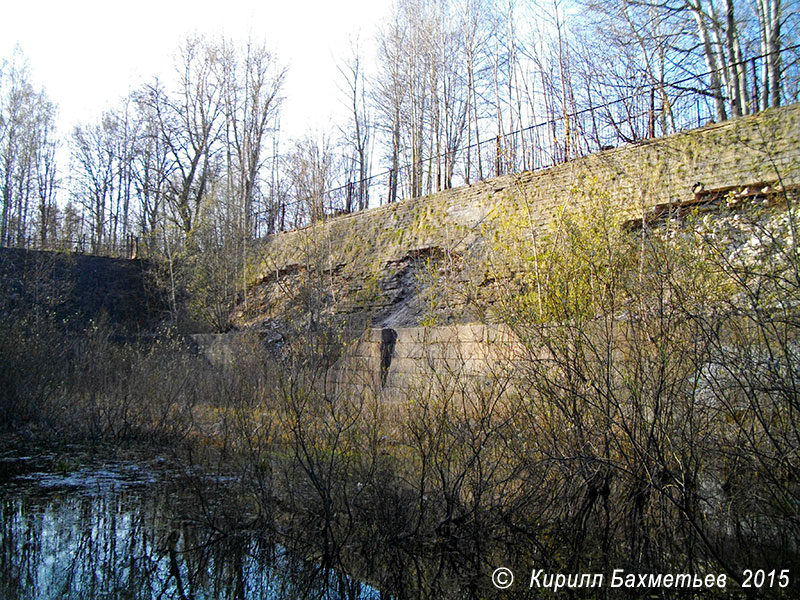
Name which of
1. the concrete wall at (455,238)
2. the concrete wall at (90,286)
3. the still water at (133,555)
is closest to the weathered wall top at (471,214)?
the concrete wall at (455,238)

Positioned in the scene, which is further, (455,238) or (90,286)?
(90,286)

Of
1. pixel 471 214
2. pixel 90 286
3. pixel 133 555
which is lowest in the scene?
pixel 133 555

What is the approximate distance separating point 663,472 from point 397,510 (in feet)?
5.84

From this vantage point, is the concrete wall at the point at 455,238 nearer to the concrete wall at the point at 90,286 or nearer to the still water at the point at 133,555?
the still water at the point at 133,555

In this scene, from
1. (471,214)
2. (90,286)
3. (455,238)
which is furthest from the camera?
(90,286)

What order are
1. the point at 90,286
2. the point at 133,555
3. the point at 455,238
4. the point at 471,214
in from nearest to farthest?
the point at 133,555 < the point at 455,238 < the point at 471,214 < the point at 90,286

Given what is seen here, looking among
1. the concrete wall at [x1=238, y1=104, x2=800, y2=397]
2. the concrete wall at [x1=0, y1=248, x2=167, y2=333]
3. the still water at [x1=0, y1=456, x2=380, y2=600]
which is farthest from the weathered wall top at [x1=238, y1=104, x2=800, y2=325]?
the concrete wall at [x1=0, y1=248, x2=167, y2=333]

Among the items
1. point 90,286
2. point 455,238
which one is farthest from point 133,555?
point 90,286

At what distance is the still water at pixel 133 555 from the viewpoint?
146 inches

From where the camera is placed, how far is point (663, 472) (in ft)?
12.5

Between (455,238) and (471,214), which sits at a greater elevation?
(471,214)

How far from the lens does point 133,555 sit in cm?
420

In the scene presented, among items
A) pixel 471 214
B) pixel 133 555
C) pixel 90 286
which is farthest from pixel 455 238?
pixel 90 286

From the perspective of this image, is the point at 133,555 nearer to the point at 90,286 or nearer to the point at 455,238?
the point at 455,238
